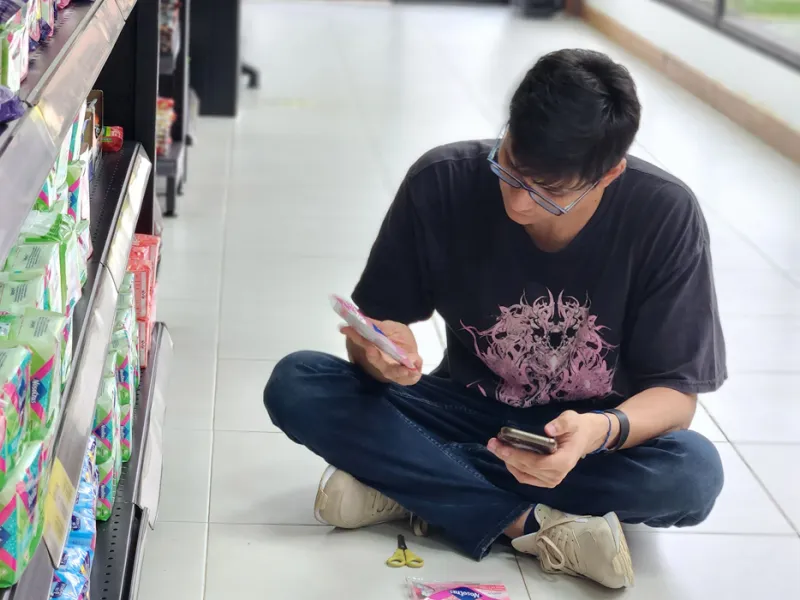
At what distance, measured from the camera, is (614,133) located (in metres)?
1.69

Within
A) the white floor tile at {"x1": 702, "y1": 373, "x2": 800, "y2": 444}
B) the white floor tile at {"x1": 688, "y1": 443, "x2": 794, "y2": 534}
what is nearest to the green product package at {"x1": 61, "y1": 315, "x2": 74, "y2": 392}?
the white floor tile at {"x1": 688, "y1": 443, "x2": 794, "y2": 534}

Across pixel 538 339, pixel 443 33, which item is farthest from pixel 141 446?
pixel 443 33

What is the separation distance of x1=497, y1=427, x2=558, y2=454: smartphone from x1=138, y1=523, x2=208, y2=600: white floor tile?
0.60m

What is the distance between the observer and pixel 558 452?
1859 millimetres

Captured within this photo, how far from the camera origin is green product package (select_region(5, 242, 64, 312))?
4.37 ft

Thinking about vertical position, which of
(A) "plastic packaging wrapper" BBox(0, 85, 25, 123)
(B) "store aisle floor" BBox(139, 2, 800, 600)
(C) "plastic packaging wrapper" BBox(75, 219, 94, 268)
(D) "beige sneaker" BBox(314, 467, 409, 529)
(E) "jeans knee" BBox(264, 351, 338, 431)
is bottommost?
(B) "store aisle floor" BBox(139, 2, 800, 600)

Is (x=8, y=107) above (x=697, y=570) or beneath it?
above

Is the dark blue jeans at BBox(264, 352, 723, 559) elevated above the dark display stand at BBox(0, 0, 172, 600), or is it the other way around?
the dark display stand at BBox(0, 0, 172, 600)

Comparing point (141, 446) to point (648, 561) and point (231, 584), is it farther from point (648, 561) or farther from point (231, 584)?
point (648, 561)

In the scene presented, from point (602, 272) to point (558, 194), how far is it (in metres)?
0.30

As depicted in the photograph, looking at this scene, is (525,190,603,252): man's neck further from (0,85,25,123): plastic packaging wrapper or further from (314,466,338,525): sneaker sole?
(0,85,25,123): plastic packaging wrapper

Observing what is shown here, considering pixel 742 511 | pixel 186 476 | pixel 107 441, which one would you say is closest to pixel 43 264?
pixel 107 441

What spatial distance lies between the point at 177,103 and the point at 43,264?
2906 mm

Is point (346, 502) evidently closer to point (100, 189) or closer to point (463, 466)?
point (463, 466)
